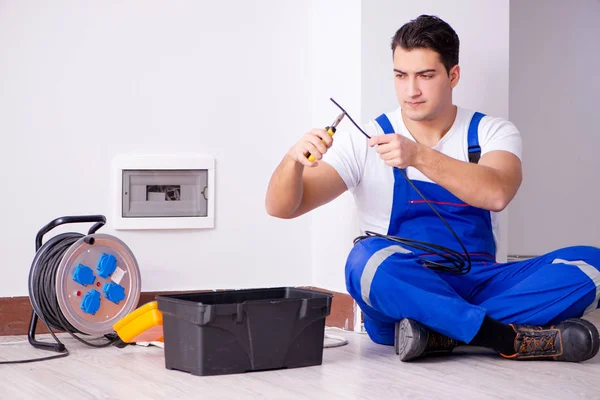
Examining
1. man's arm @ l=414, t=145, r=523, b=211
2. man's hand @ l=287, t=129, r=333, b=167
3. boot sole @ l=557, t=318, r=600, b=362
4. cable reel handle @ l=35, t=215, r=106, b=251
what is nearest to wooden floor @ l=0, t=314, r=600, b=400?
boot sole @ l=557, t=318, r=600, b=362

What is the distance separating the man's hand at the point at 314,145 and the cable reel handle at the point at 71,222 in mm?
927

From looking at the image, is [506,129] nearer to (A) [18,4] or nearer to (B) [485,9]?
(B) [485,9]

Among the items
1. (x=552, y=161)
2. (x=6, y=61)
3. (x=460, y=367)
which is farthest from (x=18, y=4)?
(x=552, y=161)

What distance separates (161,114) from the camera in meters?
3.10

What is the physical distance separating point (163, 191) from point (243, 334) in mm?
1079

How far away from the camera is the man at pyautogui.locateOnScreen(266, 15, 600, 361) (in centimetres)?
233

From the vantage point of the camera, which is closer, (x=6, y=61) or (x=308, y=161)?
(x=308, y=161)

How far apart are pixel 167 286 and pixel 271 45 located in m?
1.07

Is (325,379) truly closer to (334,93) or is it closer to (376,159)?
(376,159)

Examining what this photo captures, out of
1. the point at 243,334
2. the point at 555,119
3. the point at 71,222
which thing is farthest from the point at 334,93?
the point at 555,119

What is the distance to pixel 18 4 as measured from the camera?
2.93 meters

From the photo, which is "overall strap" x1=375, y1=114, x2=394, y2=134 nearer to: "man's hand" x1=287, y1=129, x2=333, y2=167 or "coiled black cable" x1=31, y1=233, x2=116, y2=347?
"man's hand" x1=287, y1=129, x2=333, y2=167

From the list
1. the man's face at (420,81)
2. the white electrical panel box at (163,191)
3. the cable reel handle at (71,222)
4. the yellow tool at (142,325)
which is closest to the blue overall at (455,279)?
the man's face at (420,81)

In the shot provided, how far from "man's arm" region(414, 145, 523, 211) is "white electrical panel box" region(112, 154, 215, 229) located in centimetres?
113
